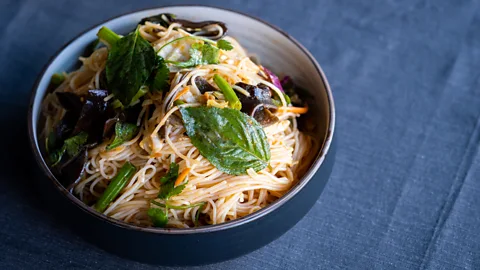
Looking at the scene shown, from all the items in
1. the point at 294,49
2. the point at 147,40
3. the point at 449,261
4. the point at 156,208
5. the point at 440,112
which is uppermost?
the point at 147,40

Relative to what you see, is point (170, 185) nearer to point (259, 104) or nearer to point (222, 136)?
point (222, 136)

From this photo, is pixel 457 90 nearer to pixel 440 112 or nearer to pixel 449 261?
pixel 440 112

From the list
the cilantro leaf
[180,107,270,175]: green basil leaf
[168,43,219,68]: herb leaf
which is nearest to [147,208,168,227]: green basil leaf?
[180,107,270,175]: green basil leaf

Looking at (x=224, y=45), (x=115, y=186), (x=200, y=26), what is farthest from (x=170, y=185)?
(x=200, y=26)

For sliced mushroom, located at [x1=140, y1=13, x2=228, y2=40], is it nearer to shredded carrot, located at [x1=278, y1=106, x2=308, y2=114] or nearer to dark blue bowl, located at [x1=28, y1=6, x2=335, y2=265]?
dark blue bowl, located at [x1=28, y1=6, x2=335, y2=265]

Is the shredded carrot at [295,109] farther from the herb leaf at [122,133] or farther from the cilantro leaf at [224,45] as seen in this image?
the herb leaf at [122,133]

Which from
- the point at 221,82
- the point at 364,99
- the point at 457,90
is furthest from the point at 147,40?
the point at 457,90
